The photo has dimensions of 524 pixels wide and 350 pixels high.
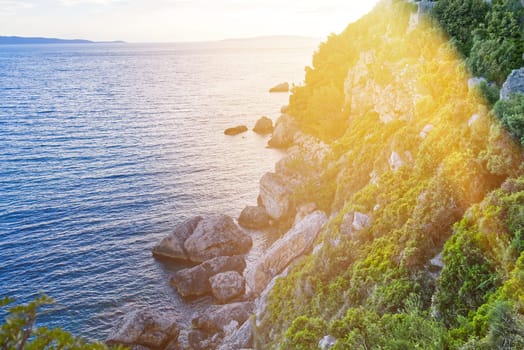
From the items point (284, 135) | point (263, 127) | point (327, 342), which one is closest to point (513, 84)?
point (327, 342)

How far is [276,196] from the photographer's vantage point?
1928 inches

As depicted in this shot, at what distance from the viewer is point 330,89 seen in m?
59.2

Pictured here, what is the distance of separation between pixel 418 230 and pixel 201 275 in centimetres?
2277

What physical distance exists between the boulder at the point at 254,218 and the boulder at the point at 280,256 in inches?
449

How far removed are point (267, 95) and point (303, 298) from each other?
11009 centimetres

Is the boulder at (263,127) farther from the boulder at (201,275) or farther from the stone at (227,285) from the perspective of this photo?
the stone at (227,285)

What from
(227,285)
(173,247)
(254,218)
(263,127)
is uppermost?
(263,127)

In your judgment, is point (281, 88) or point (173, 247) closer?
point (173, 247)

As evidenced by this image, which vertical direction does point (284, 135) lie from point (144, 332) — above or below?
above

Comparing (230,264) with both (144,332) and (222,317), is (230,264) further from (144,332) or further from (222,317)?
(144,332)

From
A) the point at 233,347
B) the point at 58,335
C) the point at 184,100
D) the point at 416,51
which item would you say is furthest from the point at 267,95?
the point at 58,335

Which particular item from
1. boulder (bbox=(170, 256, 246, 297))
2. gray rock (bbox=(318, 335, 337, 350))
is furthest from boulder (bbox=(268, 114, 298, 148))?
gray rock (bbox=(318, 335, 337, 350))

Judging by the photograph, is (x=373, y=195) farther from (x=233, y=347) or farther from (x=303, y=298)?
(x=233, y=347)

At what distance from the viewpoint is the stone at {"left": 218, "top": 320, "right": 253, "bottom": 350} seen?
93.5ft
